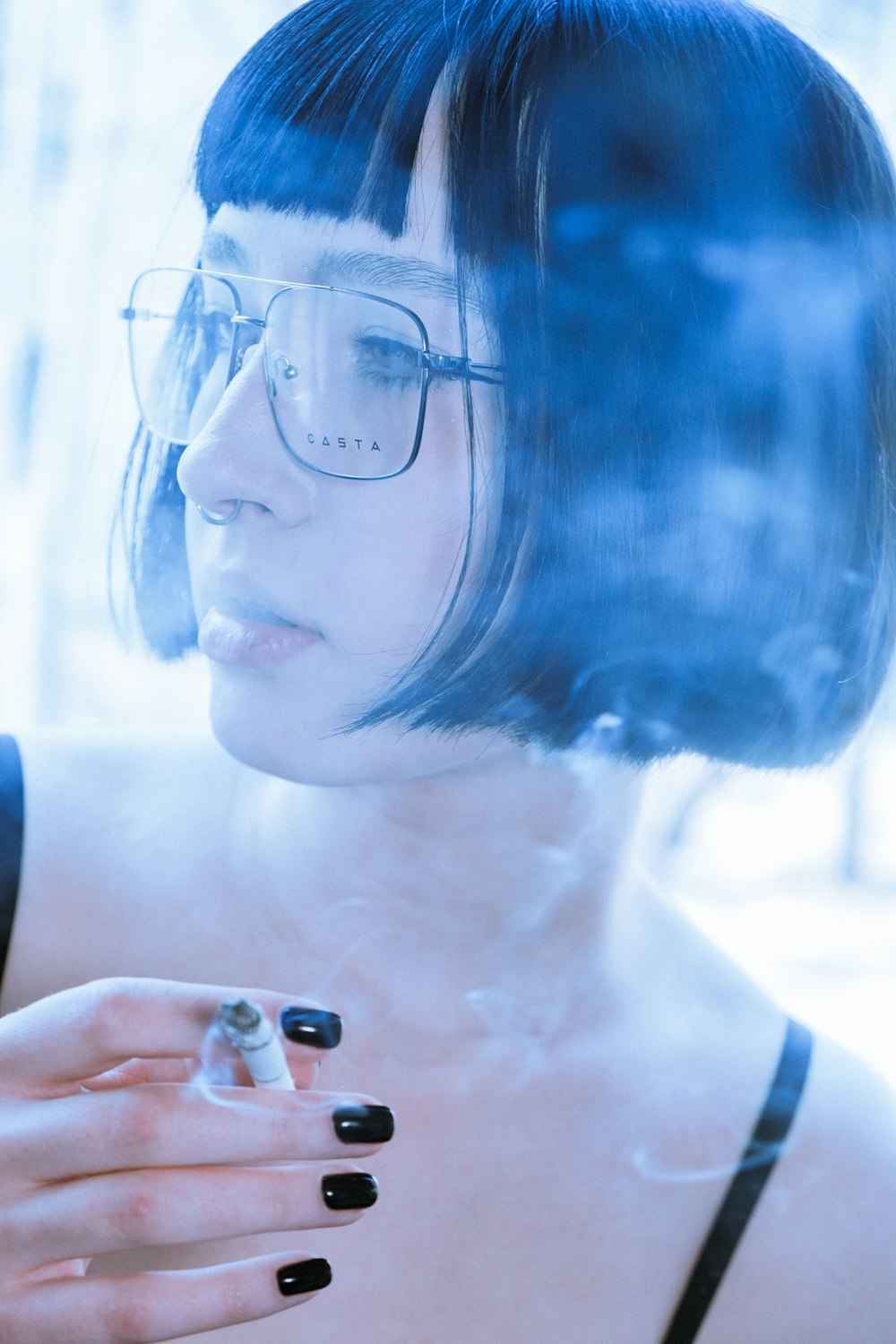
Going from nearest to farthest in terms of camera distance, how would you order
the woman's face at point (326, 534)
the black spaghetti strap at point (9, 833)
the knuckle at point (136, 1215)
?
the knuckle at point (136, 1215) < the woman's face at point (326, 534) < the black spaghetti strap at point (9, 833)

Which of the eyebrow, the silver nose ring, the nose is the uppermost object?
the eyebrow

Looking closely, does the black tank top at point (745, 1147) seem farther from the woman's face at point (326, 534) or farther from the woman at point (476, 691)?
the woman's face at point (326, 534)

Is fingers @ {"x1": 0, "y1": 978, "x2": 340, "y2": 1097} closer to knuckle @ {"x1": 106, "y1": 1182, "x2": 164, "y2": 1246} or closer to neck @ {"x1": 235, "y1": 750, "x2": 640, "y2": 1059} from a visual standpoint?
knuckle @ {"x1": 106, "y1": 1182, "x2": 164, "y2": 1246}

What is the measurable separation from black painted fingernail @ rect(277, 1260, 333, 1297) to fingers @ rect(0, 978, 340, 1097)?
114 mm

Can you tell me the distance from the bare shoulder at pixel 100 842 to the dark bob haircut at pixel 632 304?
20 cm

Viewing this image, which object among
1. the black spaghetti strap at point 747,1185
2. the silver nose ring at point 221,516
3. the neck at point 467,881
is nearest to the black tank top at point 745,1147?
the black spaghetti strap at point 747,1185

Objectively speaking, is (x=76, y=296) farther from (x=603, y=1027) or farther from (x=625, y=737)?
(x=603, y=1027)

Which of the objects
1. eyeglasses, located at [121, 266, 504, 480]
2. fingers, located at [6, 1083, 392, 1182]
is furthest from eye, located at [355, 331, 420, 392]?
fingers, located at [6, 1083, 392, 1182]

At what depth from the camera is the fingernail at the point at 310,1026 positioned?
1.63 feet

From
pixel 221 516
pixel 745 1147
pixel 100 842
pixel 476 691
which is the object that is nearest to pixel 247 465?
pixel 221 516

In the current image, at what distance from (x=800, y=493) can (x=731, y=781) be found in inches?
8.3

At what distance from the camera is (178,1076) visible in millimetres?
501

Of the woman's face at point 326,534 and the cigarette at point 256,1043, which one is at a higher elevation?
the woman's face at point 326,534

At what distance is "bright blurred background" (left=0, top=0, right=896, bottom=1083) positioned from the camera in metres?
0.72
